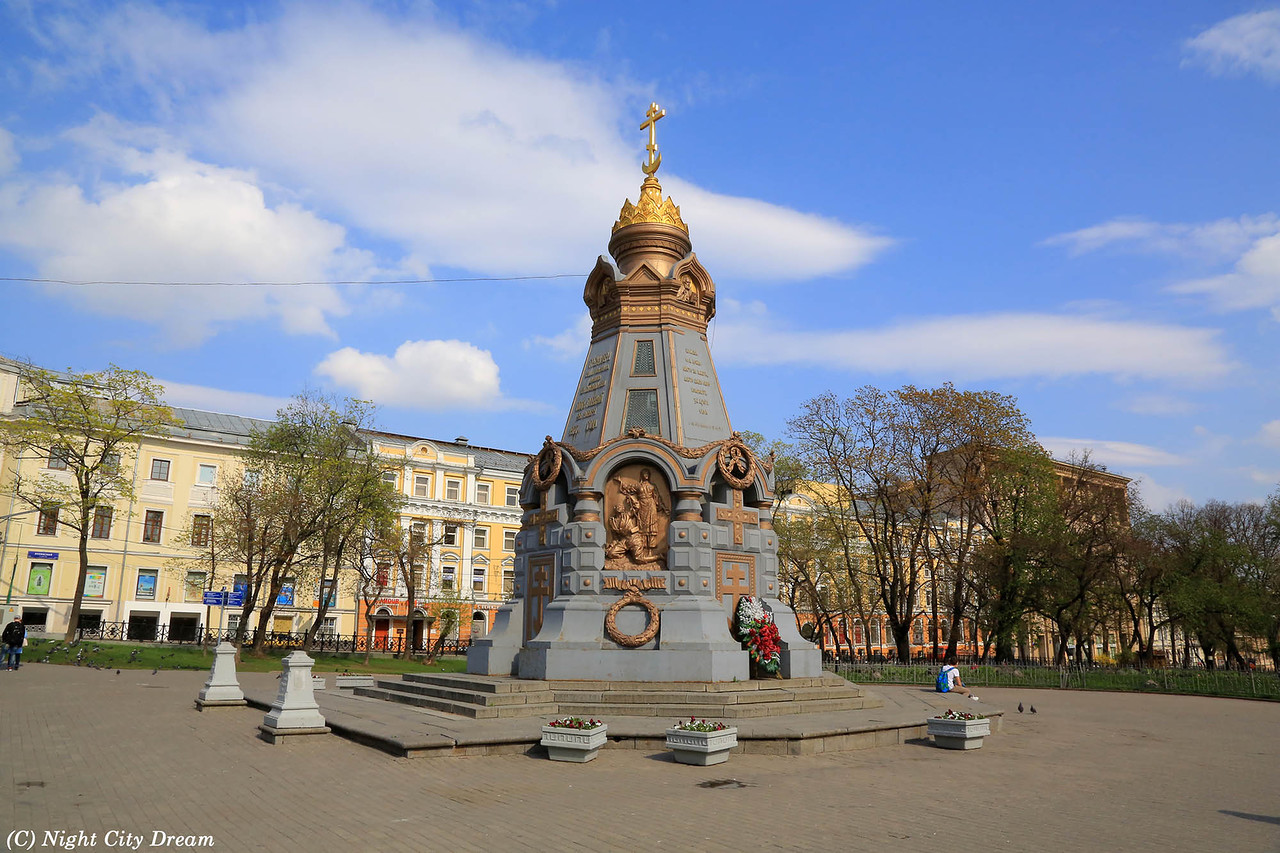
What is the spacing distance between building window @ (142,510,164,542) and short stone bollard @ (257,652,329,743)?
39.6m

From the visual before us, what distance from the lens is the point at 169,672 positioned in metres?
26.5

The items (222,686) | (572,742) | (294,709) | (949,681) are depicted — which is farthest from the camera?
(949,681)

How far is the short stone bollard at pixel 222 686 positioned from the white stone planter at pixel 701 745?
9.46m

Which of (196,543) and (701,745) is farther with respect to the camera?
(196,543)

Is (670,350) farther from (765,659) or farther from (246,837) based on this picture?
(246,837)

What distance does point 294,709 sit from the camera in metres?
12.2

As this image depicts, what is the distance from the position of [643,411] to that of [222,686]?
991 centimetres

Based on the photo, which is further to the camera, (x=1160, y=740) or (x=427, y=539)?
(x=427, y=539)

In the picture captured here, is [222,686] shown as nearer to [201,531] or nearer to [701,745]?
[701,745]

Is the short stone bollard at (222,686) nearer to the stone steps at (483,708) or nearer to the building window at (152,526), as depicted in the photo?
the stone steps at (483,708)

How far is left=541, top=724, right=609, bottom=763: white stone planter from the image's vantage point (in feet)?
35.8

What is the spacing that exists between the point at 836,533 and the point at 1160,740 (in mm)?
23676

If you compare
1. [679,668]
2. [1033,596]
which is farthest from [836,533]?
[679,668]

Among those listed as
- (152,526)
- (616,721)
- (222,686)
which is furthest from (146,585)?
(616,721)
